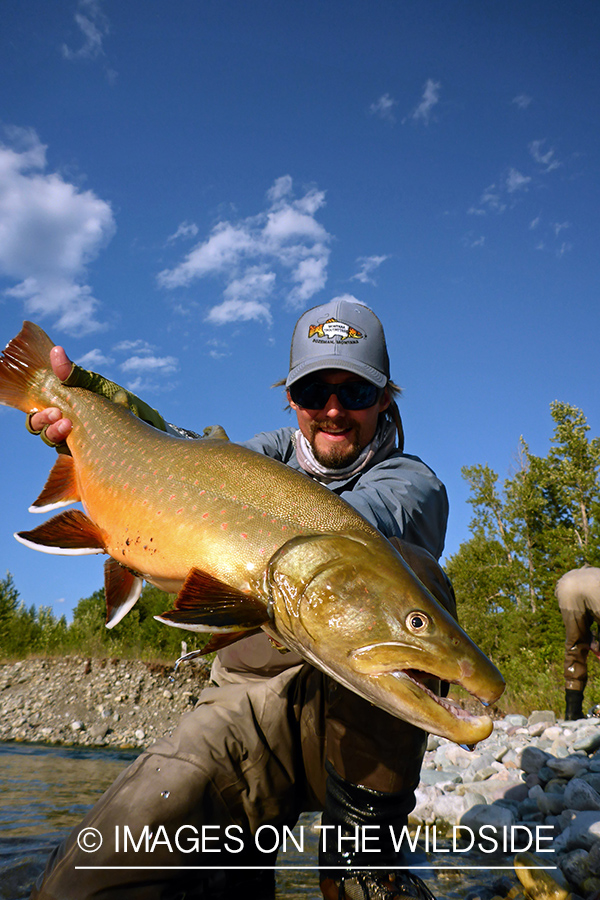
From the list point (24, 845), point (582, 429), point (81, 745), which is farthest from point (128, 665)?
point (582, 429)

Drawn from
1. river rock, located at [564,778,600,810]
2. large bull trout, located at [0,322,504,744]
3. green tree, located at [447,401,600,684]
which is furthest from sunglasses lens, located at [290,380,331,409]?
green tree, located at [447,401,600,684]

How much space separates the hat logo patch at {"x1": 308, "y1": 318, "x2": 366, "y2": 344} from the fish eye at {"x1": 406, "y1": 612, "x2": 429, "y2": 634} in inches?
77.1

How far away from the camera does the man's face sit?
125 inches

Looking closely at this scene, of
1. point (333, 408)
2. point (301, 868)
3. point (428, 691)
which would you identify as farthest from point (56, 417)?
point (301, 868)

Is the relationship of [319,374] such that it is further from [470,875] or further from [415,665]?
[470,875]

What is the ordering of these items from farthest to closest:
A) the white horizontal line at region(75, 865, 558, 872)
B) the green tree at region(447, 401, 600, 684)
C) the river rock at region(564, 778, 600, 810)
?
the green tree at region(447, 401, 600, 684) → the river rock at region(564, 778, 600, 810) → the white horizontal line at region(75, 865, 558, 872)

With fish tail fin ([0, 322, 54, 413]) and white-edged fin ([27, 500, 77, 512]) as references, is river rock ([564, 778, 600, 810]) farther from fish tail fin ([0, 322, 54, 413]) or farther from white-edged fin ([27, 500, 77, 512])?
fish tail fin ([0, 322, 54, 413])

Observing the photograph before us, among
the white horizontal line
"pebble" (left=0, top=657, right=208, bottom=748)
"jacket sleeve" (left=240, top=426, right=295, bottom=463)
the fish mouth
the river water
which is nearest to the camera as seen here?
the fish mouth

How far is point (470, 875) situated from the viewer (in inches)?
117

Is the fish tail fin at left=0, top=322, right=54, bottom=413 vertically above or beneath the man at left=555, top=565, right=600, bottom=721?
above

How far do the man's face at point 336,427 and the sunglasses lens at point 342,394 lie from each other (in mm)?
23

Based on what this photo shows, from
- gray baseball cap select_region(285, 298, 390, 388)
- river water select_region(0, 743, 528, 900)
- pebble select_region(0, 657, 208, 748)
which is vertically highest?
gray baseball cap select_region(285, 298, 390, 388)

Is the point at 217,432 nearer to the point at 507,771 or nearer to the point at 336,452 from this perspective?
the point at 336,452

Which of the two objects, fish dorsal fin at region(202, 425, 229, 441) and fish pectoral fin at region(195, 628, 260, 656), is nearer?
fish pectoral fin at region(195, 628, 260, 656)
